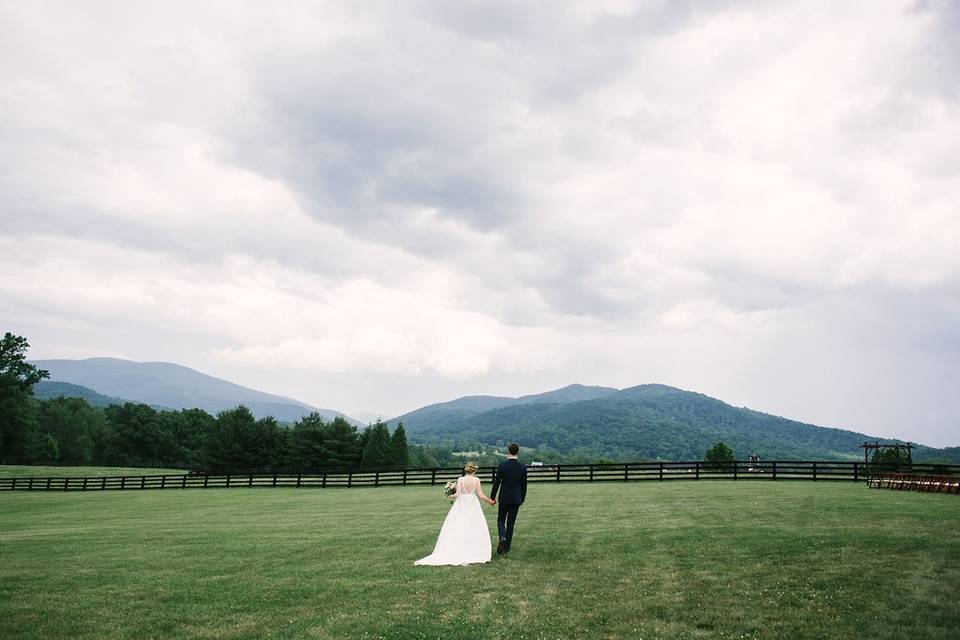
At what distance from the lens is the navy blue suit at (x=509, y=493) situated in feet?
41.3

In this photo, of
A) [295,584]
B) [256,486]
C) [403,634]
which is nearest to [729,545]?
[403,634]

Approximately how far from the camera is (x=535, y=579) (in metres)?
10.1

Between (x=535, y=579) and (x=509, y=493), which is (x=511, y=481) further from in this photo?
(x=535, y=579)

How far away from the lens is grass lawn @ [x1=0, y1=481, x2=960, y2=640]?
25.2ft

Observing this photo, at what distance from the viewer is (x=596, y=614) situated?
8031mm

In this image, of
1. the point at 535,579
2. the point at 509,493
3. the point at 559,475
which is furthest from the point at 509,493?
the point at 559,475

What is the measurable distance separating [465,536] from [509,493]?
1.24 m

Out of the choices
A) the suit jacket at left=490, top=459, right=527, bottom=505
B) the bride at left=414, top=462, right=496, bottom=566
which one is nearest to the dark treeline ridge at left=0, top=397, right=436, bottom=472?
the bride at left=414, top=462, right=496, bottom=566

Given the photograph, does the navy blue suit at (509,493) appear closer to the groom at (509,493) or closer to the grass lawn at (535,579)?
the groom at (509,493)

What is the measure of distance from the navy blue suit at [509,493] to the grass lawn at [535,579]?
55 cm

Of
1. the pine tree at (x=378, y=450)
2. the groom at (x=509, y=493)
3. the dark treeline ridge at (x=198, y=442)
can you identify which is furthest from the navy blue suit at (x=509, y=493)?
the pine tree at (x=378, y=450)

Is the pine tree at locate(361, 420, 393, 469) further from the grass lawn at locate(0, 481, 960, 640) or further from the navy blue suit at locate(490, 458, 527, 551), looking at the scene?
the navy blue suit at locate(490, 458, 527, 551)

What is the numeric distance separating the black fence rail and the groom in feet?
67.7

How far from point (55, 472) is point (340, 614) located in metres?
69.0
